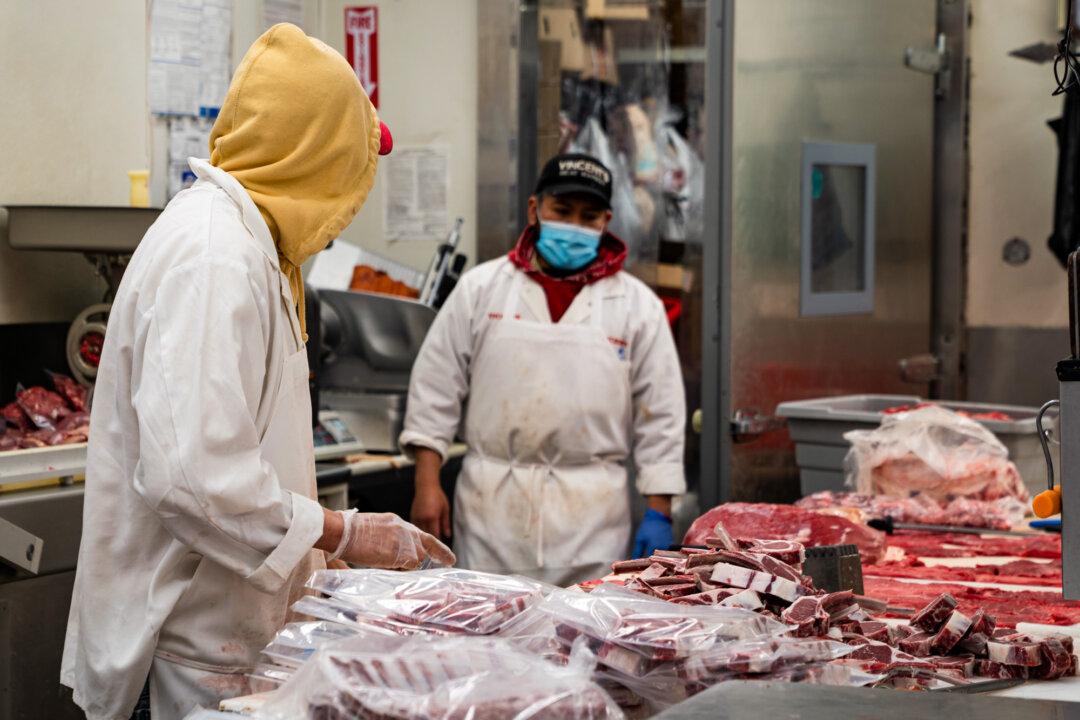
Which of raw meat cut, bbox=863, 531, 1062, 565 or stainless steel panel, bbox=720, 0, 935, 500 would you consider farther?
stainless steel panel, bbox=720, 0, 935, 500

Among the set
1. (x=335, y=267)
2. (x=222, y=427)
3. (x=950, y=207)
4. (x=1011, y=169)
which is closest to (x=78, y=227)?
(x=222, y=427)

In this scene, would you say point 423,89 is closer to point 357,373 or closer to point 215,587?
point 357,373

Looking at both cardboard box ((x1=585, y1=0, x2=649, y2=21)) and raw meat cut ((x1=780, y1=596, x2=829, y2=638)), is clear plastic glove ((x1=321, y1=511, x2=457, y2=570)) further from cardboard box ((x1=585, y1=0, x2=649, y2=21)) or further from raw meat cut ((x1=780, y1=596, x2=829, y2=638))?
cardboard box ((x1=585, y1=0, x2=649, y2=21))

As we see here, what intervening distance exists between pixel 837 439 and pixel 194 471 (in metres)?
2.31

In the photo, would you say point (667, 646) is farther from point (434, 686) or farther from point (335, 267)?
point (335, 267)

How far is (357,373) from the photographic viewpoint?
4289mm

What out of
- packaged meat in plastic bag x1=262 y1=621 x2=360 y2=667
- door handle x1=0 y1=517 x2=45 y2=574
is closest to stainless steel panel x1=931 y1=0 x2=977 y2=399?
door handle x1=0 y1=517 x2=45 y2=574

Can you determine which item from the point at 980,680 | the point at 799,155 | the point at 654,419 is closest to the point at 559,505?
the point at 654,419

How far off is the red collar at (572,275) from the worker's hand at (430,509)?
716 millimetres

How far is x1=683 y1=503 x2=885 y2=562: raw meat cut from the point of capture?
9.02 ft

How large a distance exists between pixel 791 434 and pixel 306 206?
2.07m

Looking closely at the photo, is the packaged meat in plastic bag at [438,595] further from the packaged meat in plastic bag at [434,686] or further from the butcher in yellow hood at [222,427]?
the butcher in yellow hood at [222,427]

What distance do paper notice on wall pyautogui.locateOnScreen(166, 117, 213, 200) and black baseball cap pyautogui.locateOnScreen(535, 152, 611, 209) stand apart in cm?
125

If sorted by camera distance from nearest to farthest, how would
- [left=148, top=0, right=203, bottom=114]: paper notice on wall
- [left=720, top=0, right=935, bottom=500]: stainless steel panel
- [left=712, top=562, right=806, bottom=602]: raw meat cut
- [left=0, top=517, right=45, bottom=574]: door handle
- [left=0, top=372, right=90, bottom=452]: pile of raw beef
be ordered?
[left=712, top=562, right=806, bottom=602]: raw meat cut
[left=0, top=517, right=45, bottom=574]: door handle
[left=0, top=372, right=90, bottom=452]: pile of raw beef
[left=720, top=0, right=935, bottom=500]: stainless steel panel
[left=148, top=0, right=203, bottom=114]: paper notice on wall
